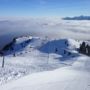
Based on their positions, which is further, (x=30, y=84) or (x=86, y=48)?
(x=86, y=48)

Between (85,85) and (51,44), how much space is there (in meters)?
132

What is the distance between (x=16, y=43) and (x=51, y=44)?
30318mm

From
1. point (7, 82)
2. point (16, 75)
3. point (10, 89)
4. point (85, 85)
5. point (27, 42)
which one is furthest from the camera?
point (27, 42)

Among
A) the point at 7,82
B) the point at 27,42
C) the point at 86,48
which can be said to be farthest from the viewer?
the point at 27,42

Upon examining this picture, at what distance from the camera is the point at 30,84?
29141 mm

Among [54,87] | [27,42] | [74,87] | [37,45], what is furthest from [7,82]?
[27,42]

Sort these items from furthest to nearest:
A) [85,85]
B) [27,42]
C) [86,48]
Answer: [27,42], [86,48], [85,85]

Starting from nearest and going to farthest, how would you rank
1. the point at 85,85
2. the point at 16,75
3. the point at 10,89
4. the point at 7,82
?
the point at 10,89 → the point at 85,85 → the point at 7,82 → the point at 16,75

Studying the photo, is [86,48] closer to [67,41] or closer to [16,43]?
[67,41]

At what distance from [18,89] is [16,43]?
497 feet

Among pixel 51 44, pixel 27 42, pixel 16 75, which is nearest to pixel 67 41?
pixel 51 44

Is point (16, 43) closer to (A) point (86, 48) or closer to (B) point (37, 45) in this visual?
A: (B) point (37, 45)

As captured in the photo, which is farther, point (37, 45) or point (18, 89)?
point (37, 45)

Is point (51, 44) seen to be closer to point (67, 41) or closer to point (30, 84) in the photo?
point (67, 41)
